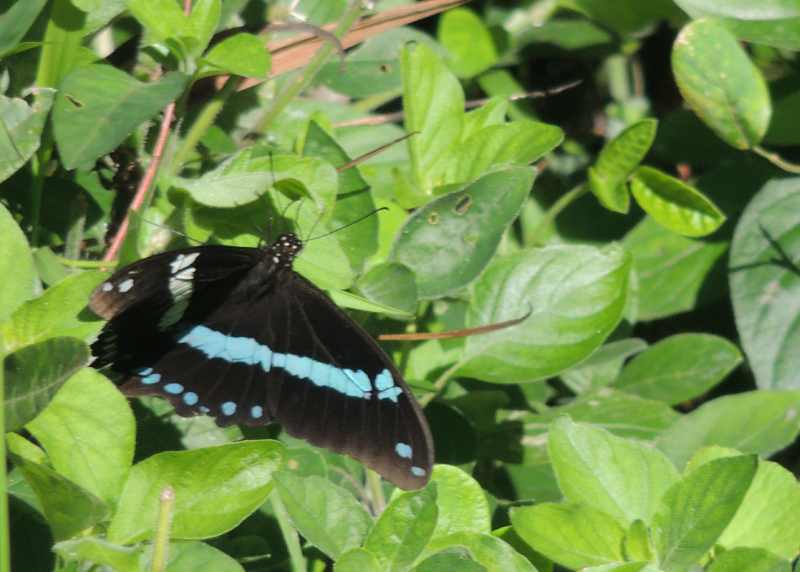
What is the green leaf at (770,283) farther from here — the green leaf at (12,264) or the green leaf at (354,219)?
the green leaf at (12,264)

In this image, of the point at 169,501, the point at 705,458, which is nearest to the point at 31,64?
the point at 169,501

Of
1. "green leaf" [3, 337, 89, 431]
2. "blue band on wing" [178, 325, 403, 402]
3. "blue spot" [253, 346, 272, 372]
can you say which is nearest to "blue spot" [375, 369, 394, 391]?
"blue band on wing" [178, 325, 403, 402]

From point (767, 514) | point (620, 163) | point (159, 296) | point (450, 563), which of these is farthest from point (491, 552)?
point (620, 163)

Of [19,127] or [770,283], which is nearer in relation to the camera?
[19,127]

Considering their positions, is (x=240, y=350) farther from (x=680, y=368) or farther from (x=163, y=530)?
(x=680, y=368)

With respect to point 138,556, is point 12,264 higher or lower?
higher

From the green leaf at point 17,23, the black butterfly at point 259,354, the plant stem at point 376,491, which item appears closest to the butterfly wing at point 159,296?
the black butterfly at point 259,354
